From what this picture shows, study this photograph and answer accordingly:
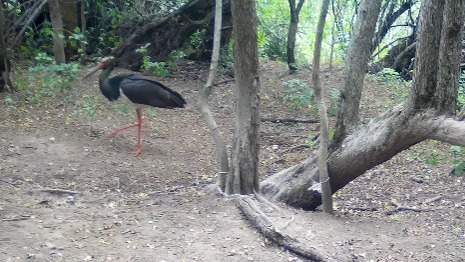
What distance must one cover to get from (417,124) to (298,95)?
4.05m

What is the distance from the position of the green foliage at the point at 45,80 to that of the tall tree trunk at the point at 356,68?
3.26 m

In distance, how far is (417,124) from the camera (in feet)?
13.5

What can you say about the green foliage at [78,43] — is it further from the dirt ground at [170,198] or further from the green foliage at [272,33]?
the green foliage at [272,33]

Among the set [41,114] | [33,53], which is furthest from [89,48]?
[41,114]

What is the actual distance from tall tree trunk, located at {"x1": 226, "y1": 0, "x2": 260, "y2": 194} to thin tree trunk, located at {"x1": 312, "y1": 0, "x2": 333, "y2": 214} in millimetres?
462

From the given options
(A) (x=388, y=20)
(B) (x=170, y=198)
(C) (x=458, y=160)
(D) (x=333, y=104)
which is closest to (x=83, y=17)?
(D) (x=333, y=104)

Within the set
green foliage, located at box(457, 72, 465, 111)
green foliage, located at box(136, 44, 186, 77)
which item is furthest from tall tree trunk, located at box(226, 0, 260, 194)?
green foliage, located at box(136, 44, 186, 77)

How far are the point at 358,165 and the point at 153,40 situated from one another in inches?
231

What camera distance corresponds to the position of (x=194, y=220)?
4293 millimetres

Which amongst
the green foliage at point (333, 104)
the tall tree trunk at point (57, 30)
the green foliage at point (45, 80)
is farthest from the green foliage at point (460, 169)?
the tall tree trunk at point (57, 30)

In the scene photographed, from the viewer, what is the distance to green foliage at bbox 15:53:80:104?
7.15 meters

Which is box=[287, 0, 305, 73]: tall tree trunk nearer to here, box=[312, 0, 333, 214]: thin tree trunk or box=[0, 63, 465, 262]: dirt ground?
box=[0, 63, 465, 262]: dirt ground

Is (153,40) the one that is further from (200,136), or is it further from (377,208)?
(377,208)

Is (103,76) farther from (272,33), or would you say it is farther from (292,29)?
(272,33)
